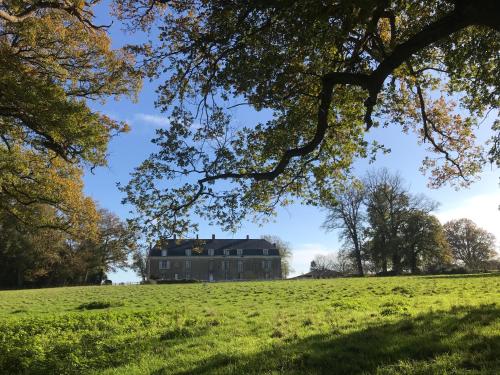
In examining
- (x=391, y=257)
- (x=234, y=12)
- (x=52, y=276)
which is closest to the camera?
(x=234, y=12)

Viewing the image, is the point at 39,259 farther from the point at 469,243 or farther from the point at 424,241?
the point at 469,243

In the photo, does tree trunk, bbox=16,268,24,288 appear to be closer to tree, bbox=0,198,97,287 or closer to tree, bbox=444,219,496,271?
tree, bbox=0,198,97,287

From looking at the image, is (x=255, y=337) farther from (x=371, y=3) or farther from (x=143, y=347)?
(x=371, y=3)

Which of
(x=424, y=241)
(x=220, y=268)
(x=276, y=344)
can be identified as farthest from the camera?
(x=220, y=268)

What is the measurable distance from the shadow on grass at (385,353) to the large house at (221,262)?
8548cm

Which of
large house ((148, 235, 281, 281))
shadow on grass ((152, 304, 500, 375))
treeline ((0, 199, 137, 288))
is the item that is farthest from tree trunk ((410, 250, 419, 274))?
shadow on grass ((152, 304, 500, 375))

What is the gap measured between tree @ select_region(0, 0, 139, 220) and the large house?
7325 cm

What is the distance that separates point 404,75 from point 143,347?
32.9 feet

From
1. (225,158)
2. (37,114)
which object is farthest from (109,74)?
(225,158)

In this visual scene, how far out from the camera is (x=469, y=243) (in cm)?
8594

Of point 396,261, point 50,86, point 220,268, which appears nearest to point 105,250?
point 220,268

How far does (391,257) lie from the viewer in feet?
215

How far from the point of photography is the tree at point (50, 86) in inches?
582

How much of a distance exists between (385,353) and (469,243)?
293 feet
